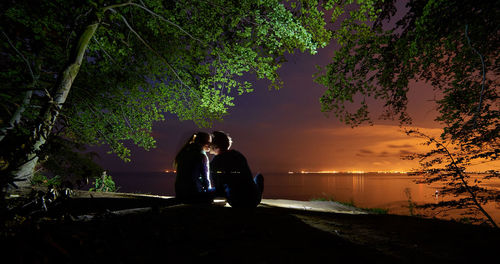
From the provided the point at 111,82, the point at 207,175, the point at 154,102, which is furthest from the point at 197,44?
the point at 207,175

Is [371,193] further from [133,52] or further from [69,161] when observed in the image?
[69,161]

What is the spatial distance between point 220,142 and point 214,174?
0.72 metres

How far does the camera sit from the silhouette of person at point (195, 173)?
15.9 ft

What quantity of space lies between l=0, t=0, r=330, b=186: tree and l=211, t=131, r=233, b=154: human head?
3279 millimetres

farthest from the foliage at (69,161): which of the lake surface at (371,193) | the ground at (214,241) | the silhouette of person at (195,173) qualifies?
the lake surface at (371,193)

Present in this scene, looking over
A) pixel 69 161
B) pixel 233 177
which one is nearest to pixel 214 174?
pixel 233 177

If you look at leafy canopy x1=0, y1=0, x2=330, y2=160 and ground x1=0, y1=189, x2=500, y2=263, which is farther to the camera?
leafy canopy x1=0, y1=0, x2=330, y2=160

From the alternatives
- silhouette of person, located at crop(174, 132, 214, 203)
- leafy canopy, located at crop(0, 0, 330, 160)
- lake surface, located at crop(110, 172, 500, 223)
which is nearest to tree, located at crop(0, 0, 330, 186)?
leafy canopy, located at crop(0, 0, 330, 160)

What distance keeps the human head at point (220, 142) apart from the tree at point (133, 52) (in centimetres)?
328

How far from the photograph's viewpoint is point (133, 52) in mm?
8328

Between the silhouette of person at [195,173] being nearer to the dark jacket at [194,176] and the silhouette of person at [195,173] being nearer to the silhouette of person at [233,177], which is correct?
the dark jacket at [194,176]

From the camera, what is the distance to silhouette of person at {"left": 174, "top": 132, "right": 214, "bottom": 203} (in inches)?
191

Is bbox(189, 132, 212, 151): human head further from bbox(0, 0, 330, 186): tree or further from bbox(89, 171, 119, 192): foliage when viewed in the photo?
bbox(89, 171, 119, 192): foliage

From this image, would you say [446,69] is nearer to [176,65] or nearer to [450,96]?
[450,96]
